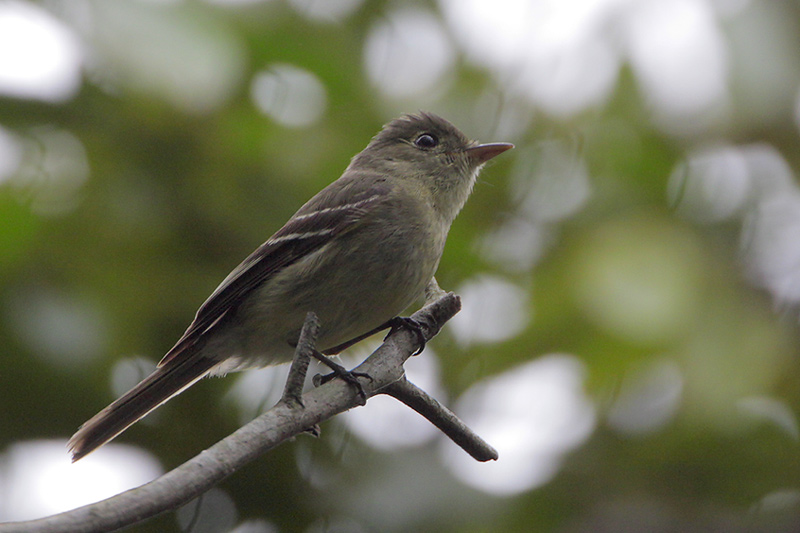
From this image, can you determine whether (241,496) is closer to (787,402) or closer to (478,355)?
(478,355)

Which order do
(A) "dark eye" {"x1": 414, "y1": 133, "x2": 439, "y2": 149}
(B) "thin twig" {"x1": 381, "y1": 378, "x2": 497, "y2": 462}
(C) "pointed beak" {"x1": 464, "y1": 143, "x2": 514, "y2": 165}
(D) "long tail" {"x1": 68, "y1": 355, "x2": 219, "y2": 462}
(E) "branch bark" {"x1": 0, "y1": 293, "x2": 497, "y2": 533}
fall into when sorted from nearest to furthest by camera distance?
(E) "branch bark" {"x1": 0, "y1": 293, "x2": 497, "y2": 533} → (B) "thin twig" {"x1": 381, "y1": 378, "x2": 497, "y2": 462} → (D) "long tail" {"x1": 68, "y1": 355, "x2": 219, "y2": 462} → (C) "pointed beak" {"x1": 464, "y1": 143, "x2": 514, "y2": 165} → (A) "dark eye" {"x1": 414, "y1": 133, "x2": 439, "y2": 149}

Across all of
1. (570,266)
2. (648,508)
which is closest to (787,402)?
(648,508)

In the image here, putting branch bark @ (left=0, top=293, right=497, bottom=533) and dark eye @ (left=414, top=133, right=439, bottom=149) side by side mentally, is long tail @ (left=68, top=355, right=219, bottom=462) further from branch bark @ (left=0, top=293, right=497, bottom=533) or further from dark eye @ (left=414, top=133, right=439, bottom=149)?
dark eye @ (left=414, top=133, right=439, bottom=149)

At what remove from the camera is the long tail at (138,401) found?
3.21 m

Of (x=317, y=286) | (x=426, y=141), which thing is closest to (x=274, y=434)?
(x=317, y=286)

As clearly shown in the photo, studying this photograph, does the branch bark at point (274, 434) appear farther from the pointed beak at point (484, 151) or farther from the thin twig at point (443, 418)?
the pointed beak at point (484, 151)

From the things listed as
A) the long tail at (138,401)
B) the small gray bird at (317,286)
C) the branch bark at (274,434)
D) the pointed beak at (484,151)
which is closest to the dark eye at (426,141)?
the pointed beak at (484,151)

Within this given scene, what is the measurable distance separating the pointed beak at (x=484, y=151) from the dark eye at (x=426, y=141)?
25 centimetres

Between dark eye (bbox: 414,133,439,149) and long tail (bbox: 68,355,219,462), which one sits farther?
dark eye (bbox: 414,133,439,149)

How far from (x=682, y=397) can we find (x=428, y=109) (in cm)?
207

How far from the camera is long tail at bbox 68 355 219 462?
3207 mm

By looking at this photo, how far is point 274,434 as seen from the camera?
1969mm

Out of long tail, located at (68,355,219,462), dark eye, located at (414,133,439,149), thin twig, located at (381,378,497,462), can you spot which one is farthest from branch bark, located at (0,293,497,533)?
dark eye, located at (414,133,439,149)

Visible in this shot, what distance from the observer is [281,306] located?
135 inches
